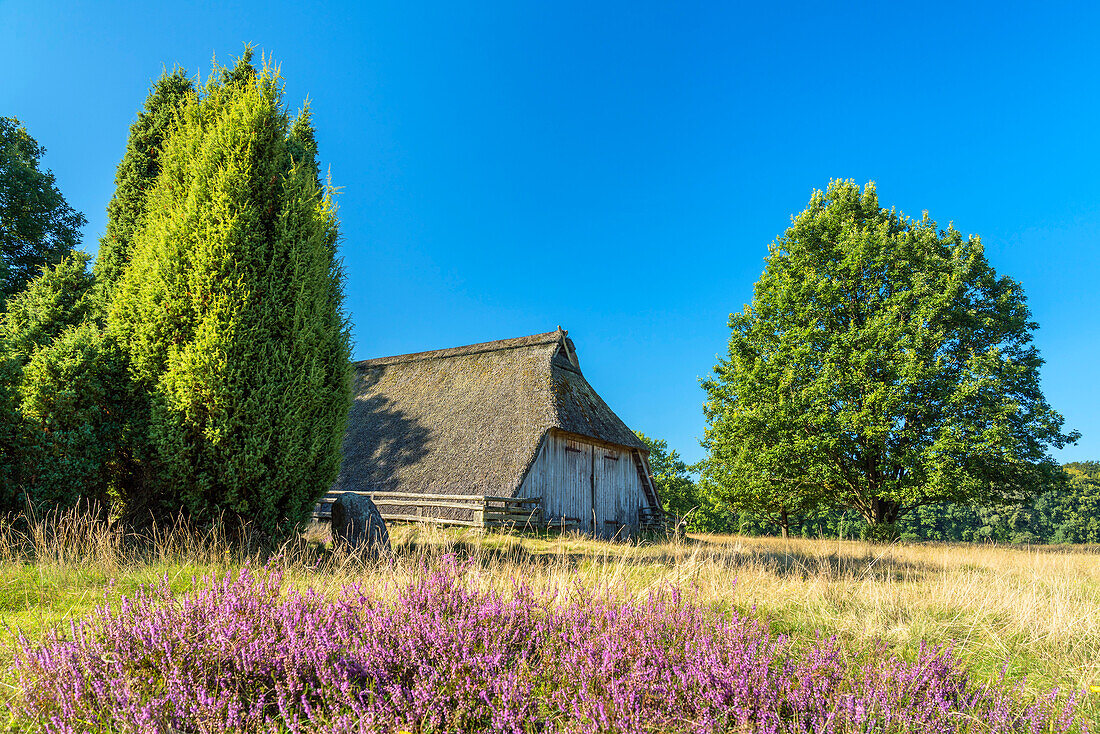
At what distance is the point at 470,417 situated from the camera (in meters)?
15.2

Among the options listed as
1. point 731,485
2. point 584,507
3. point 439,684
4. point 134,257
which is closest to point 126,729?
point 439,684

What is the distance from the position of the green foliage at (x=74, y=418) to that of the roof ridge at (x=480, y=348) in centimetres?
1186

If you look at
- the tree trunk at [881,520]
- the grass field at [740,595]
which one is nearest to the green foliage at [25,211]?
the grass field at [740,595]

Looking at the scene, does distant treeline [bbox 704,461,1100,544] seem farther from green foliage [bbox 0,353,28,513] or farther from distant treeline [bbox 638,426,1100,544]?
green foliage [bbox 0,353,28,513]

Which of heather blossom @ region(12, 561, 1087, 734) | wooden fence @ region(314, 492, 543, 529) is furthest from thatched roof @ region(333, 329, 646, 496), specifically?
heather blossom @ region(12, 561, 1087, 734)

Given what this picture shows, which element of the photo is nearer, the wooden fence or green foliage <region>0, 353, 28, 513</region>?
green foliage <region>0, 353, 28, 513</region>

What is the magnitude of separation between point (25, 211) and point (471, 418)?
13.0m

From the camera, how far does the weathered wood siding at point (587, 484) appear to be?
1378 centimetres

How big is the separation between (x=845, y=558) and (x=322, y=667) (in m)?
10.1

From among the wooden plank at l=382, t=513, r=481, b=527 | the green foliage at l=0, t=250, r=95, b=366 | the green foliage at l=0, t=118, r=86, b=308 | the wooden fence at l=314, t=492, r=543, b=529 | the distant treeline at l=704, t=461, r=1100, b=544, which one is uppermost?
the green foliage at l=0, t=118, r=86, b=308

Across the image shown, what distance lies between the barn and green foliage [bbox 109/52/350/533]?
669 cm

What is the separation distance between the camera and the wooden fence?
12297mm

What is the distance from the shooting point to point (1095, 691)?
296 centimetres

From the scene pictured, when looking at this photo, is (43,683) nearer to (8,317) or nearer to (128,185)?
(8,317)
